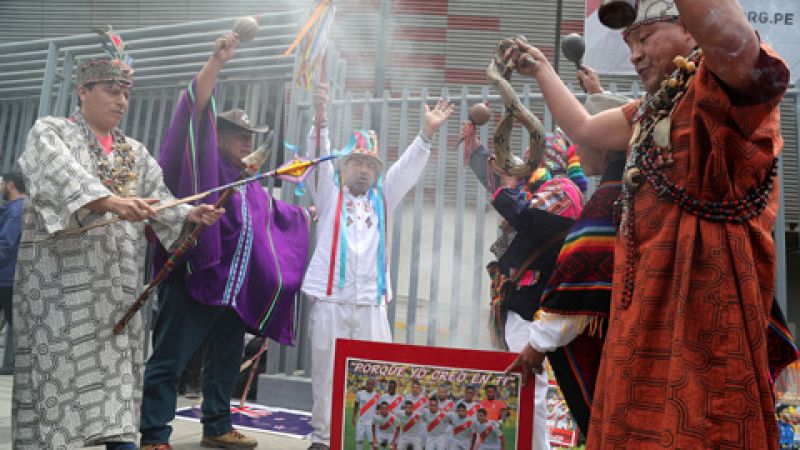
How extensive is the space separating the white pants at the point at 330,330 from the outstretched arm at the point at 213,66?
139 cm

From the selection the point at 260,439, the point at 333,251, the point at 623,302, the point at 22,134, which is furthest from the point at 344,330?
the point at 22,134

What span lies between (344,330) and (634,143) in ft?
8.67

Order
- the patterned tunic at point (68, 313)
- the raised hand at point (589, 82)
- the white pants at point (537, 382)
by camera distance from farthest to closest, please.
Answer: the white pants at point (537, 382) < the patterned tunic at point (68, 313) < the raised hand at point (589, 82)

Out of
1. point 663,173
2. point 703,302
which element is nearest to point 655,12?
point 663,173

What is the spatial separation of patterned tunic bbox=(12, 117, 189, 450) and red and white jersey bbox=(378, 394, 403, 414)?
1.41 m

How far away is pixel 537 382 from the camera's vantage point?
3.20 meters

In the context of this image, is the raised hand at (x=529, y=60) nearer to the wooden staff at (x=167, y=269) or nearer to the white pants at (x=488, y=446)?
the white pants at (x=488, y=446)

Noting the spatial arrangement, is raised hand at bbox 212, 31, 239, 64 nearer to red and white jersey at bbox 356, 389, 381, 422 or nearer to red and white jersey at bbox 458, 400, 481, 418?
red and white jersey at bbox 356, 389, 381, 422

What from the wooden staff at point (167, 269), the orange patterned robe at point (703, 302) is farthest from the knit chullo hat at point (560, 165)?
the orange patterned robe at point (703, 302)

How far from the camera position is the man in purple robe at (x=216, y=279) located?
345 centimetres

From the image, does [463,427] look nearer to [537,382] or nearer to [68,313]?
[537,382]

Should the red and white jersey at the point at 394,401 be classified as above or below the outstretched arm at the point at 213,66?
below

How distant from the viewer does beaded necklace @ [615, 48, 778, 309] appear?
1.47m

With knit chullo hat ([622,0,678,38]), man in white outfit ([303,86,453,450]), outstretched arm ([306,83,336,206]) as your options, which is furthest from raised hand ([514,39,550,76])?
outstretched arm ([306,83,336,206])
